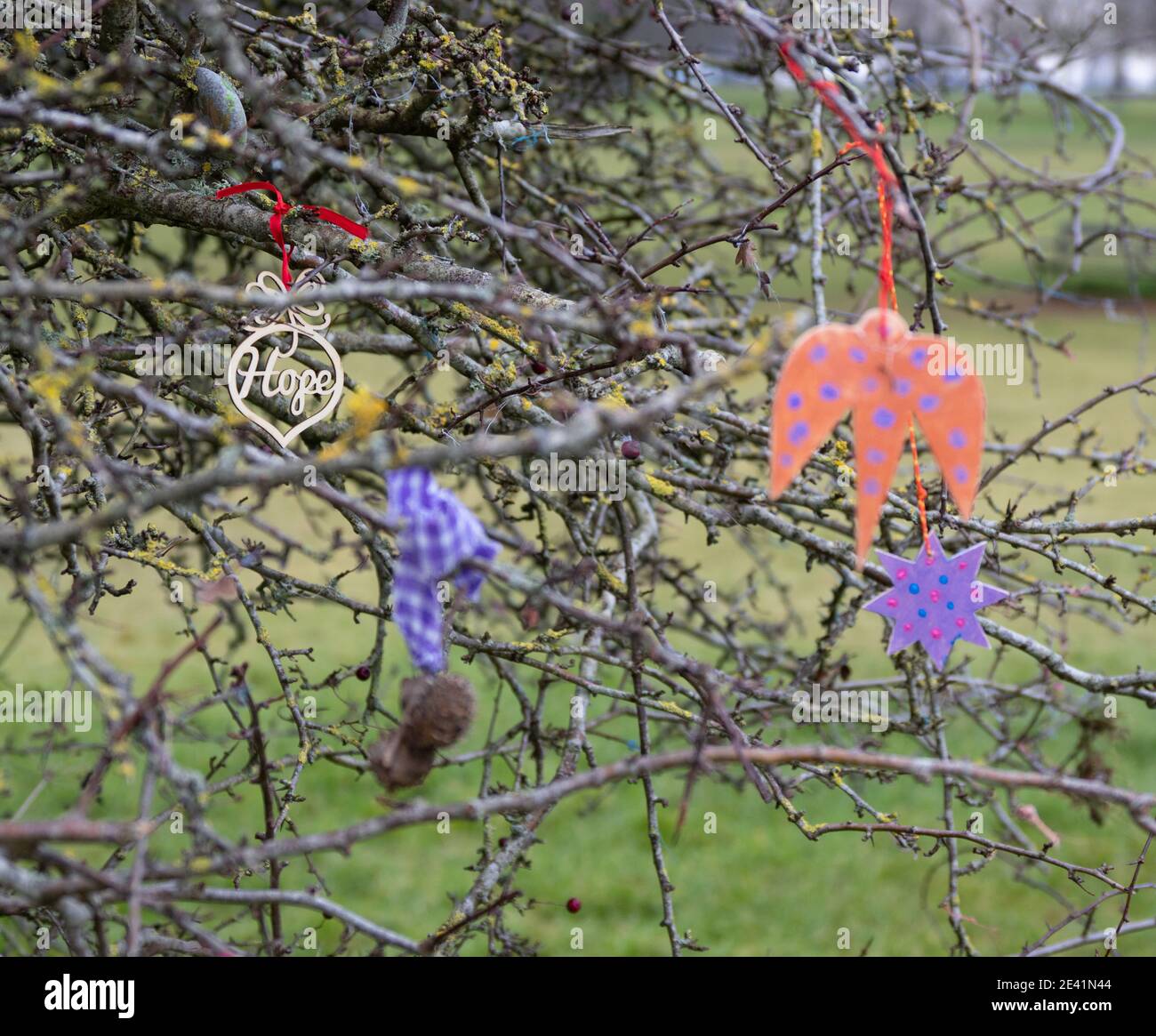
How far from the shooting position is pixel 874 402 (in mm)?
1346

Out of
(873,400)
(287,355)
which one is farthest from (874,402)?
(287,355)

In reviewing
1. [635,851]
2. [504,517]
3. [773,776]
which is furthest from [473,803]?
[635,851]

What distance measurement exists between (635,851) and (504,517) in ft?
11.4

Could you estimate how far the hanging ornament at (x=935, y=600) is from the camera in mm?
1671

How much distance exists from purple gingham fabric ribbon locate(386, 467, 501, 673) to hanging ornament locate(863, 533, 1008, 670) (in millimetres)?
665

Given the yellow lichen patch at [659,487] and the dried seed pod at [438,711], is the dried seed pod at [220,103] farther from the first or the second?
the dried seed pod at [438,711]

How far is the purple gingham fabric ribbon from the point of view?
1.19 m

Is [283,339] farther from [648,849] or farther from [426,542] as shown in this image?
[648,849]

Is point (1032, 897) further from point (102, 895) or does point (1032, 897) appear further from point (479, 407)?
point (102, 895)

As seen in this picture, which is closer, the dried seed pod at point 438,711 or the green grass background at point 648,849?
the dried seed pod at point 438,711

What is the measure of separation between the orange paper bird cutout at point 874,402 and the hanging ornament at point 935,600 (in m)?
0.25

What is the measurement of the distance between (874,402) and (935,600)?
443mm

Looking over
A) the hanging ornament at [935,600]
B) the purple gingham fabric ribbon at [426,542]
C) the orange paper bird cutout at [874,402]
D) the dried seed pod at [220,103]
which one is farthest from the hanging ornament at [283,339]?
the hanging ornament at [935,600]

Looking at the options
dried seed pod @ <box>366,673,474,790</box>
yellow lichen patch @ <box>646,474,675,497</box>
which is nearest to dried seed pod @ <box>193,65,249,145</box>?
yellow lichen patch @ <box>646,474,675,497</box>
